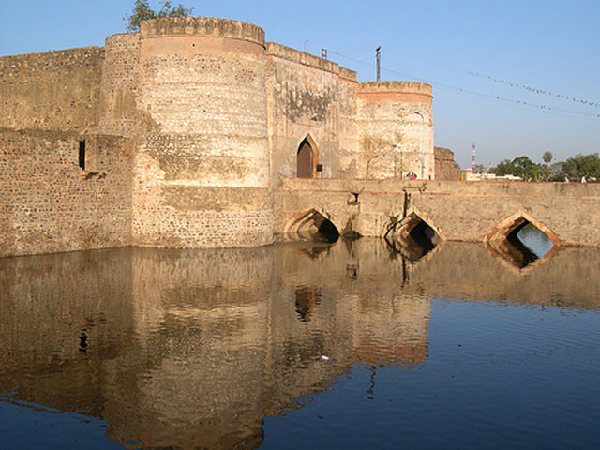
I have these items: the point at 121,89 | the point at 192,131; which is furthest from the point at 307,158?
the point at 121,89

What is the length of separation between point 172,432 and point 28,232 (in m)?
14.4

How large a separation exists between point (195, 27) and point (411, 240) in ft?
42.8

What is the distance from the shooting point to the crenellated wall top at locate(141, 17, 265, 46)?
23109mm

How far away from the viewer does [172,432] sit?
7.63 metres

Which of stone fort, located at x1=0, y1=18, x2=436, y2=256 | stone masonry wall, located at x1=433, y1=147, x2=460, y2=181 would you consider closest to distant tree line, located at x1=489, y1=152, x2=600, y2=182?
stone masonry wall, located at x1=433, y1=147, x2=460, y2=181

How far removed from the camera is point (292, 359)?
10.5 meters

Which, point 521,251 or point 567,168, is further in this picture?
point 567,168

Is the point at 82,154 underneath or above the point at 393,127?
underneath

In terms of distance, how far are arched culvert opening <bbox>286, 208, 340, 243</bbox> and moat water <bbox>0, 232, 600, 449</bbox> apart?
412 inches

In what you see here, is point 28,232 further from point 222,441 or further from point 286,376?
point 222,441

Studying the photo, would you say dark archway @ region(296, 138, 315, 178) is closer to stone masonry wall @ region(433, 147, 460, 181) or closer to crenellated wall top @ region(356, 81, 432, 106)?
crenellated wall top @ region(356, 81, 432, 106)

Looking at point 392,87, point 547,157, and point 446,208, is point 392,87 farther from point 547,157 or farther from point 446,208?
point 547,157

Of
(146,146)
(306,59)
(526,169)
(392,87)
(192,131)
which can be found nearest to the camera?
(192,131)

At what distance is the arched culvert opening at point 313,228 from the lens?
96.1 ft
